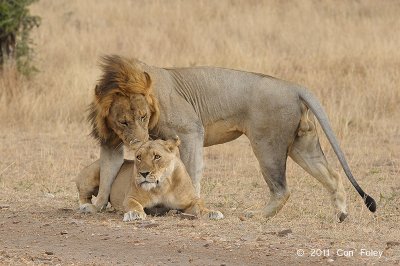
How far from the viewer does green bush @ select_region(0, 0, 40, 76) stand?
46.6 ft

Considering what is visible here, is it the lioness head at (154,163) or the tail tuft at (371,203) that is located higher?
the lioness head at (154,163)

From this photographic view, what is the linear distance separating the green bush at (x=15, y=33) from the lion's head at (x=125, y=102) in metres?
6.36

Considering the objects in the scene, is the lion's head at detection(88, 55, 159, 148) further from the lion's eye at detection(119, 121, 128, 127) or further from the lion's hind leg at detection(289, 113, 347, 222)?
the lion's hind leg at detection(289, 113, 347, 222)

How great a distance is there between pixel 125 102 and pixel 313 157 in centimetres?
157

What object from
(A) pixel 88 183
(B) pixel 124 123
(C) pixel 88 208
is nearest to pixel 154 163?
(B) pixel 124 123

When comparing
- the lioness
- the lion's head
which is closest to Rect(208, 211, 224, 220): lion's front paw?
the lioness

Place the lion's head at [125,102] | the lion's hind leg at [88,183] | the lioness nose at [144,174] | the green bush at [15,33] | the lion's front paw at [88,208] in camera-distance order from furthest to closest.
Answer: the green bush at [15,33], the lion's hind leg at [88,183], the lion's front paw at [88,208], the lion's head at [125,102], the lioness nose at [144,174]

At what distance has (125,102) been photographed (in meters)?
7.90

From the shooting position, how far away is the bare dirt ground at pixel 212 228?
651 cm

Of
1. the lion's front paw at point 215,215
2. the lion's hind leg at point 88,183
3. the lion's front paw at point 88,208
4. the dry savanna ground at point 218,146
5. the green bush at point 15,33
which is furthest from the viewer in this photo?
the green bush at point 15,33

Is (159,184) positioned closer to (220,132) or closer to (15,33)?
(220,132)

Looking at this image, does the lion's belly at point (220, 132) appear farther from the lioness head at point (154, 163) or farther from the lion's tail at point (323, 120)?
the lioness head at point (154, 163)

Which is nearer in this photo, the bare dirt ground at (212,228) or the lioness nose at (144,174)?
the bare dirt ground at (212,228)

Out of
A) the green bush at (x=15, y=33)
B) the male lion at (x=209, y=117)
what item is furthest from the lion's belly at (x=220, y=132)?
the green bush at (x=15, y=33)
